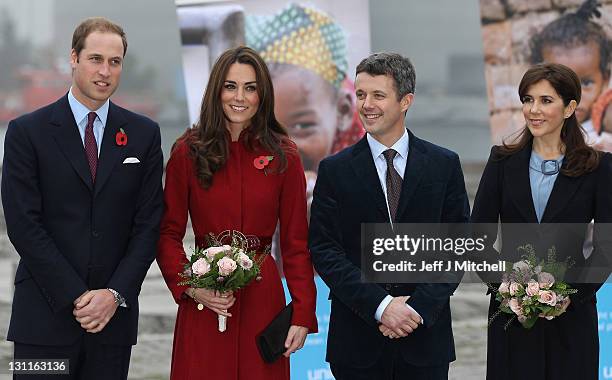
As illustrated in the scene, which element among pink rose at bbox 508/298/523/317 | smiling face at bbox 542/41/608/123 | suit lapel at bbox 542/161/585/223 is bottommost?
pink rose at bbox 508/298/523/317

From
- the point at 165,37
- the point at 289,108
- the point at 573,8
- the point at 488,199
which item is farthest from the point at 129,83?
the point at 488,199

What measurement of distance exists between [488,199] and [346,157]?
27.1 inches

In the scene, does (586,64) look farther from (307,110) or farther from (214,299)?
(214,299)

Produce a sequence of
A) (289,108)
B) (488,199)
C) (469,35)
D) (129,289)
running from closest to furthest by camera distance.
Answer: (129,289) < (488,199) < (289,108) < (469,35)

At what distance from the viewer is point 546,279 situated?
12.6ft

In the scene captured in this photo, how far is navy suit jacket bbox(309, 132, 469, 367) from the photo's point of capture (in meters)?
3.87

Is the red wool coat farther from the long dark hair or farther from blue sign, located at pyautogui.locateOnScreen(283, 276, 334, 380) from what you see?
blue sign, located at pyautogui.locateOnScreen(283, 276, 334, 380)

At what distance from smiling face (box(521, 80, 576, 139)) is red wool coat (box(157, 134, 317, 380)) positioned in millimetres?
1079

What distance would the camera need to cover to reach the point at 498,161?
4145 mm

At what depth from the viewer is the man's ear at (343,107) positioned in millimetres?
6066

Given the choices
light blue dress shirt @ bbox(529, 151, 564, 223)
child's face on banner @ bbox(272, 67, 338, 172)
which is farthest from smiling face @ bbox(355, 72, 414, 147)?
child's face on banner @ bbox(272, 67, 338, 172)

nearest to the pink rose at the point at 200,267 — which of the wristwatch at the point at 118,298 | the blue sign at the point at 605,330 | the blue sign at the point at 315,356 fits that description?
the wristwatch at the point at 118,298

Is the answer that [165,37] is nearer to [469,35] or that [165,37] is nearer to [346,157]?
[469,35]

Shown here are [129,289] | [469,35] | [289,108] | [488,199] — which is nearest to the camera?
[129,289]
